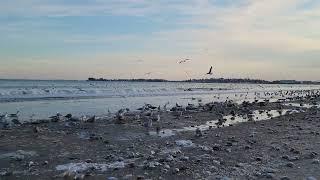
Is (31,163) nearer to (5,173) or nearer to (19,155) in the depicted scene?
(5,173)

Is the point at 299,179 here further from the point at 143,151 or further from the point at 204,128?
the point at 204,128

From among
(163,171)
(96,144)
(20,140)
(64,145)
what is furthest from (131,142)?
(163,171)

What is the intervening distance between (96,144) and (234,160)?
449cm

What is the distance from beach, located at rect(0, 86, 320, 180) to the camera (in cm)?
1078

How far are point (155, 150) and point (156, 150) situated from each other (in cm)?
3

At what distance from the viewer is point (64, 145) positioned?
46.8 ft

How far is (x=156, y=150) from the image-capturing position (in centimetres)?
1371

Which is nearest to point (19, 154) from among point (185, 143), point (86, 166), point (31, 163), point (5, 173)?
point (31, 163)

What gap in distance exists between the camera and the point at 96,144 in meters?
14.6

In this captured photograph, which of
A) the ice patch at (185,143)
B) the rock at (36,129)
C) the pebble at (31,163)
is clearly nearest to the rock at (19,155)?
the pebble at (31,163)

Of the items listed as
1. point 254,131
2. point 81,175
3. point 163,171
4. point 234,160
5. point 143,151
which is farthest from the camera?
point 254,131

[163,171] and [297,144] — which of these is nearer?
[163,171]

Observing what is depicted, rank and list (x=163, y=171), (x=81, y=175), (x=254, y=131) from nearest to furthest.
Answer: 1. (x=81, y=175)
2. (x=163, y=171)
3. (x=254, y=131)

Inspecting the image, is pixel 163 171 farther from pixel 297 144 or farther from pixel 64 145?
pixel 297 144
